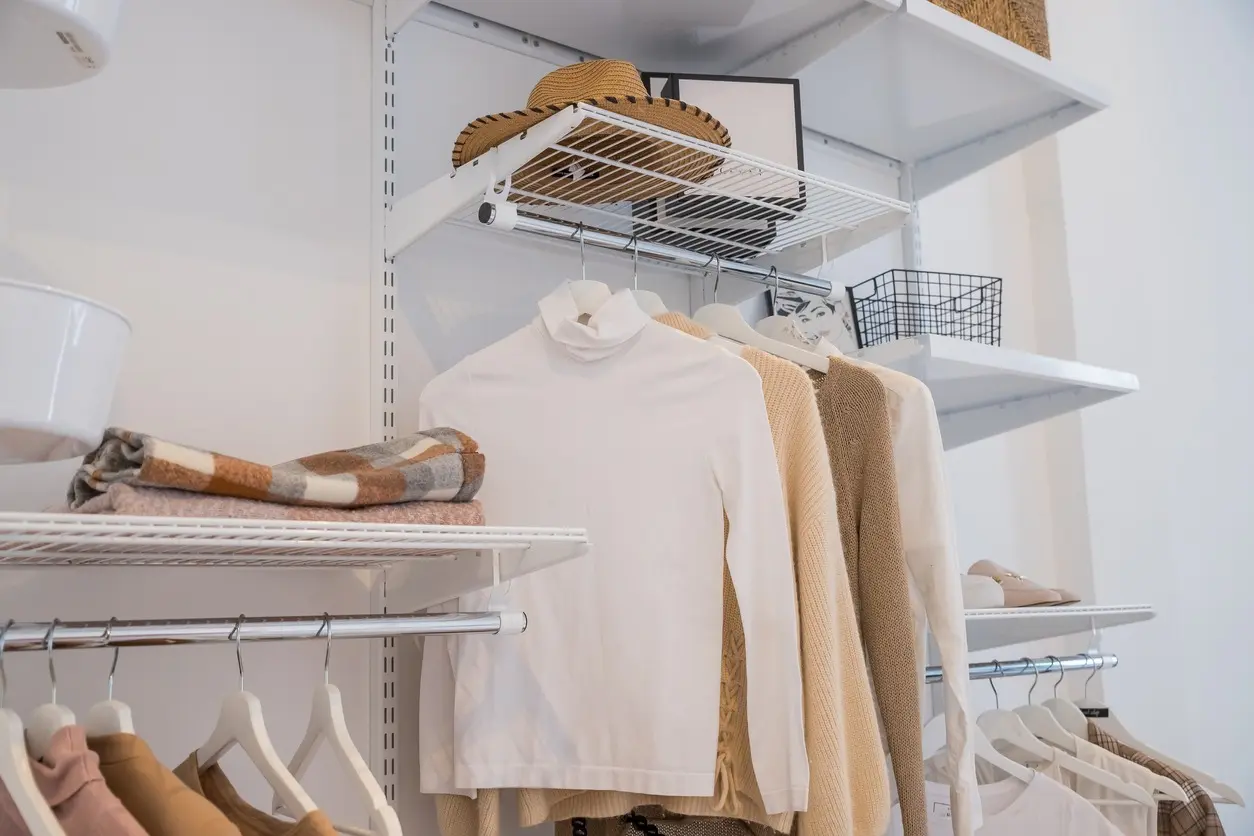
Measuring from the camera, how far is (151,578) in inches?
46.8

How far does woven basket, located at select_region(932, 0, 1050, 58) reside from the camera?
65.4 inches

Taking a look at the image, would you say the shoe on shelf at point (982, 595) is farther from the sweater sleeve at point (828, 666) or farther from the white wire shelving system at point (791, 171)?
the sweater sleeve at point (828, 666)

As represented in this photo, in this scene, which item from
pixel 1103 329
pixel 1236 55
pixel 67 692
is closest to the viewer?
pixel 67 692

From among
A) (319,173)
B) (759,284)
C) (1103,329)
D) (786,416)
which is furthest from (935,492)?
(1103,329)

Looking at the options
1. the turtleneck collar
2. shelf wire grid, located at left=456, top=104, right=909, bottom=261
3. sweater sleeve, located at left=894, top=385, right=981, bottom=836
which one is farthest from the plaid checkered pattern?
the turtleneck collar

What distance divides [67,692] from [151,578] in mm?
135

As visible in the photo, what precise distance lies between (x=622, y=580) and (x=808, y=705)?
234mm

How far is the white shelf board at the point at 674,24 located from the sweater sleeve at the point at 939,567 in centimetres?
56

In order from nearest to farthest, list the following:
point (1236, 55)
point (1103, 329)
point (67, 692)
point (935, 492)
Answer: point (67, 692) < point (935, 492) < point (1103, 329) < point (1236, 55)

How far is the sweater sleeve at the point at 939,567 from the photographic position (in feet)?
4.37

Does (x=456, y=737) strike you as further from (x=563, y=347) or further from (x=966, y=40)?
(x=966, y=40)

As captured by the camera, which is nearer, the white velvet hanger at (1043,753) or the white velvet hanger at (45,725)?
the white velvet hanger at (45,725)

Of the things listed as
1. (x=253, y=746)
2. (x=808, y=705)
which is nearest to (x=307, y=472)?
(x=253, y=746)

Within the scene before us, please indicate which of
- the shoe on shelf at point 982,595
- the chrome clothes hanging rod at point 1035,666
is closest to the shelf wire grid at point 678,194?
the shoe on shelf at point 982,595
